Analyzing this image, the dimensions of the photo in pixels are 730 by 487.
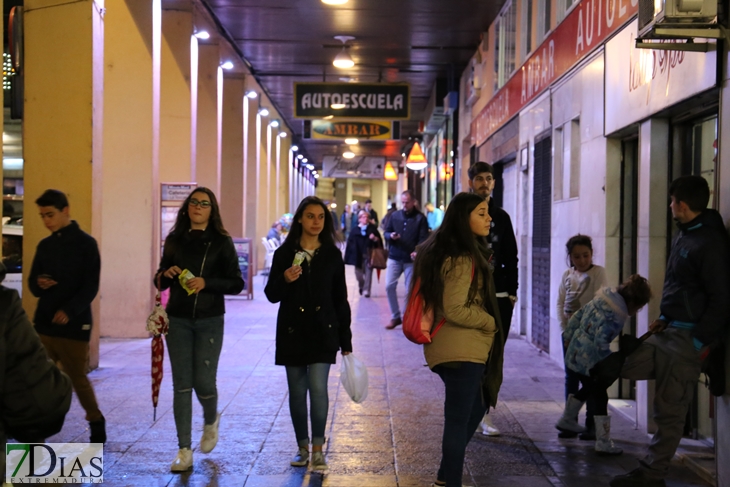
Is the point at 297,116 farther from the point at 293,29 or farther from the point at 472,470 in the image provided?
the point at 472,470

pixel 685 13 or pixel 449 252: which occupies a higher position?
pixel 685 13

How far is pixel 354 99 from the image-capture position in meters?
16.5

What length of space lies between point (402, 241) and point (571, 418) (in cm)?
659

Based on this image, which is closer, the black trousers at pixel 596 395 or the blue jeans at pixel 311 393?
the blue jeans at pixel 311 393

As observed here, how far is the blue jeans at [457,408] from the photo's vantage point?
476 centimetres

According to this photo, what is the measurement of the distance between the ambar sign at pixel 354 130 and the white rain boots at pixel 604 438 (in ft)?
48.8

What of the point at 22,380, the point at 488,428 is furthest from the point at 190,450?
the point at 22,380

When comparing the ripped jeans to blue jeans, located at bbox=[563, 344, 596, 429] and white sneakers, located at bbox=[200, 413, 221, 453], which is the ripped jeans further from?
blue jeans, located at bbox=[563, 344, 596, 429]

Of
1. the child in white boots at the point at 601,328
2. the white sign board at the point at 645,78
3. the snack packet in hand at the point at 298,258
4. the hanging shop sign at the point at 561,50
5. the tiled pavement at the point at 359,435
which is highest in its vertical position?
the hanging shop sign at the point at 561,50

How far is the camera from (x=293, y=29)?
53.2 ft

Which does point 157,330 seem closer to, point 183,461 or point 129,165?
point 183,461

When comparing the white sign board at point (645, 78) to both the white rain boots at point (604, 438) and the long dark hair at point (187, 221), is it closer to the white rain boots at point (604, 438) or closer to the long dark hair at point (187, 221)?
the white rain boots at point (604, 438)

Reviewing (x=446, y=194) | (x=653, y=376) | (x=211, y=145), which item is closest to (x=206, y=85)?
(x=211, y=145)

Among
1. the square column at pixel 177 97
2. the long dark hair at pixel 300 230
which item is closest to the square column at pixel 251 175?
the square column at pixel 177 97
